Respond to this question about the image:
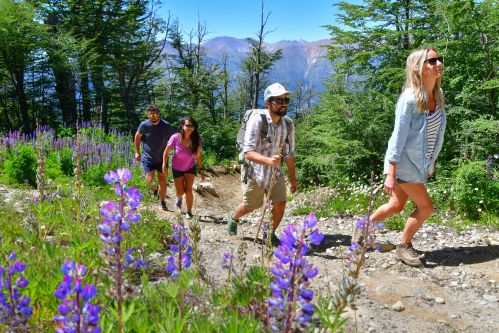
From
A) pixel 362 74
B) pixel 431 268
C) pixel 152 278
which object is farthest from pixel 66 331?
pixel 362 74

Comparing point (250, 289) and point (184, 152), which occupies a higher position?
point (184, 152)

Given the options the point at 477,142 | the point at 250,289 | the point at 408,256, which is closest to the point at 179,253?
the point at 250,289

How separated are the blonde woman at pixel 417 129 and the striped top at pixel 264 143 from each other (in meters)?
1.41

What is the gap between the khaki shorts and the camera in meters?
5.39

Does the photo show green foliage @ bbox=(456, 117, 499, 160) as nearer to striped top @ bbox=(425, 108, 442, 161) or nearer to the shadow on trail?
the shadow on trail

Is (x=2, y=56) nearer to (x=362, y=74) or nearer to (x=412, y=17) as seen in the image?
(x=362, y=74)

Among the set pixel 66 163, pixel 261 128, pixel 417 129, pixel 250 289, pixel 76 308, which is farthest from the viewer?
pixel 66 163

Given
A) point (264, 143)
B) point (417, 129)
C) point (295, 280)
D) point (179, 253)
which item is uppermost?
point (417, 129)

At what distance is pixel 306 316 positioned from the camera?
1316mm

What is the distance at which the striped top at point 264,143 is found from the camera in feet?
16.4

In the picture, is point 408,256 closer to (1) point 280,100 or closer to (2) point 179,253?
(1) point 280,100

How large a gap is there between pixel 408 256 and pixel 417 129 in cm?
159

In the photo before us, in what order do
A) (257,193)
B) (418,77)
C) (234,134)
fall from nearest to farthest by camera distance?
Answer: (418,77), (257,193), (234,134)

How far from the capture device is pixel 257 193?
5449mm
